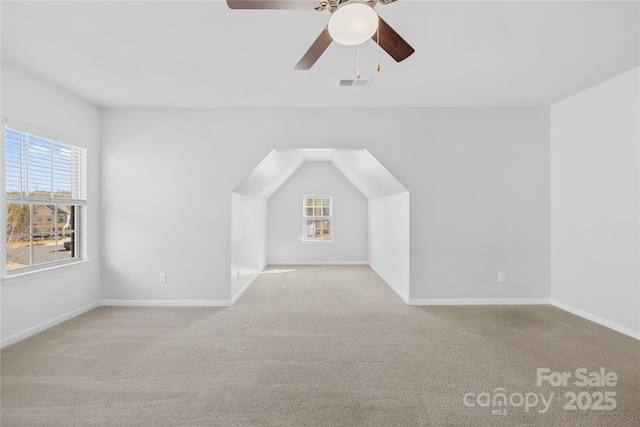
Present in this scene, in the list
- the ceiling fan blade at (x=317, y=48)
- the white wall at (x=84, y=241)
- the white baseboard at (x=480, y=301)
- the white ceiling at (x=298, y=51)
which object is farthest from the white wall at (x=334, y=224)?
the ceiling fan blade at (x=317, y=48)

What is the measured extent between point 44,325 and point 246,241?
2634 millimetres

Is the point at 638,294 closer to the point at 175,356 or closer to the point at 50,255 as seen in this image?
the point at 175,356

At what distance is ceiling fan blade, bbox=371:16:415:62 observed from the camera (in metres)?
1.64

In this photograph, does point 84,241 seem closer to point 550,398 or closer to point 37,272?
point 37,272

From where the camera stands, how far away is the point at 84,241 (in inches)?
155

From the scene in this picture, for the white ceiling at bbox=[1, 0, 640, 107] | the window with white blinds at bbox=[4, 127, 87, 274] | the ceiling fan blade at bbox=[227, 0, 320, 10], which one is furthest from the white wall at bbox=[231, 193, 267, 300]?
the ceiling fan blade at bbox=[227, 0, 320, 10]

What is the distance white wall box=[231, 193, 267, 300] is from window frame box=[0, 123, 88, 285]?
1794 mm

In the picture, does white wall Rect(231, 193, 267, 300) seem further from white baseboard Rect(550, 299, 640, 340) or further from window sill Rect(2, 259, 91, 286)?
white baseboard Rect(550, 299, 640, 340)

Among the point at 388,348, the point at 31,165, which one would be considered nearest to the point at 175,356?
the point at 388,348

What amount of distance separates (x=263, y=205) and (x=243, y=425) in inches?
219

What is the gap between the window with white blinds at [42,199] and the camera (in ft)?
9.92

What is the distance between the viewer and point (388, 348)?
9.38ft

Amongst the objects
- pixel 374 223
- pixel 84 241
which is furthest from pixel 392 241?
pixel 84 241

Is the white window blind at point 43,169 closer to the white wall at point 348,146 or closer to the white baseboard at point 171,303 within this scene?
the white wall at point 348,146
